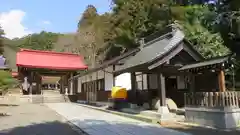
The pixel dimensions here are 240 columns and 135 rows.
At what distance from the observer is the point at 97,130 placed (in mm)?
10867

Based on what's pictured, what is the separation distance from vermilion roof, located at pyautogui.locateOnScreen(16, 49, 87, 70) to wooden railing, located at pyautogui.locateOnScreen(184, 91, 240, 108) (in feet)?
79.0

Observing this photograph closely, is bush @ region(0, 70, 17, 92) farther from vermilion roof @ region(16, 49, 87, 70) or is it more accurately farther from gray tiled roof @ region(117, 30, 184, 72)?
vermilion roof @ region(16, 49, 87, 70)

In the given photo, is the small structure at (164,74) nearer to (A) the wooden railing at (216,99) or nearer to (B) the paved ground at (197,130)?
(A) the wooden railing at (216,99)

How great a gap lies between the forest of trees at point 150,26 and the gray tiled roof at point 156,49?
4.06 ft

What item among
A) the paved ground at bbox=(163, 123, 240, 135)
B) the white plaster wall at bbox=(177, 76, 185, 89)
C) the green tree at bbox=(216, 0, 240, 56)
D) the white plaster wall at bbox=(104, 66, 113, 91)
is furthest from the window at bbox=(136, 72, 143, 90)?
the green tree at bbox=(216, 0, 240, 56)

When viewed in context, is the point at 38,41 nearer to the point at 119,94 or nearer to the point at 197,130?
the point at 119,94

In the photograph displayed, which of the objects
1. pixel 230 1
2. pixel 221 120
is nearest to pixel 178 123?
pixel 221 120

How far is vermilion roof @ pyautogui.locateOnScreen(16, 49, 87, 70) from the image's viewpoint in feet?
110

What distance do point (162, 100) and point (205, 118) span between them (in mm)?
2606

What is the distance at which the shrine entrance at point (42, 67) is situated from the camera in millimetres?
32406

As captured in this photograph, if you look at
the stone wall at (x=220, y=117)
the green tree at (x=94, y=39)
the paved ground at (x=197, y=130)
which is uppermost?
the green tree at (x=94, y=39)

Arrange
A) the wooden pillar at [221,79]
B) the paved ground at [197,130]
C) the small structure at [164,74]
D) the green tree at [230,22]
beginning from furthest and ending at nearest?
the small structure at [164,74], the wooden pillar at [221,79], the paved ground at [197,130], the green tree at [230,22]

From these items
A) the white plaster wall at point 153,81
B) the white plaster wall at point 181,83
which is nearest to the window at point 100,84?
Result: the white plaster wall at point 153,81

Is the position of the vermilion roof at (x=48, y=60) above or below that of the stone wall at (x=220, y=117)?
above
